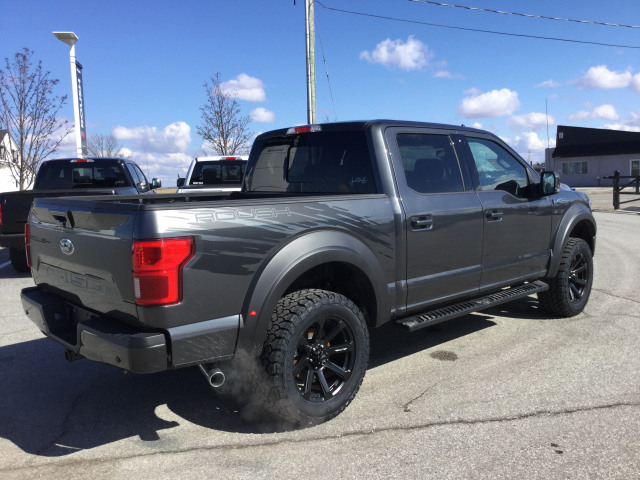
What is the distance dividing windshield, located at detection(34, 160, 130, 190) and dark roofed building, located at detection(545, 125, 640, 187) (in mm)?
42158

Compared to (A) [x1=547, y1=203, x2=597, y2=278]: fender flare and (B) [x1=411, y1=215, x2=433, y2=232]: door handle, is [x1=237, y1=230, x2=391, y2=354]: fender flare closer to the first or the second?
(B) [x1=411, y1=215, x2=433, y2=232]: door handle

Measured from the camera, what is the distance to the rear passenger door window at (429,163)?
159 inches

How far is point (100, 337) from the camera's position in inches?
111

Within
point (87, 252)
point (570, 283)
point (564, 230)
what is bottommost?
point (570, 283)

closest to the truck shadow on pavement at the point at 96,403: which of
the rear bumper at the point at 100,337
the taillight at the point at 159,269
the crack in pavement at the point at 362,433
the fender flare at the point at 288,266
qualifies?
the crack in pavement at the point at 362,433

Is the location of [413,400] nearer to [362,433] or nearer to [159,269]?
[362,433]

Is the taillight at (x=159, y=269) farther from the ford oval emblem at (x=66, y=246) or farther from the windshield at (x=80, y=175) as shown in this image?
the windshield at (x=80, y=175)

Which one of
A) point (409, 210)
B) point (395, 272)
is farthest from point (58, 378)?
point (409, 210)

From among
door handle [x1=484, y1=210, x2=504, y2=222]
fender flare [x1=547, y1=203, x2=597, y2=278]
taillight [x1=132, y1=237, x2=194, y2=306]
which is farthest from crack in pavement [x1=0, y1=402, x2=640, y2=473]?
fender flare [x1=547, y1=203, x2=597, y2=278]

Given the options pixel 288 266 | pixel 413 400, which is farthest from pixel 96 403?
pixel 413 400

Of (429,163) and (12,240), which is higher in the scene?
(429,163)

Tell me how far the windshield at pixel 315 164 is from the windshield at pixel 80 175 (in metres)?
5.89

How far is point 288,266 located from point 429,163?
1716mm

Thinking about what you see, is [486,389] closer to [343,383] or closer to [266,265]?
[343,383]
